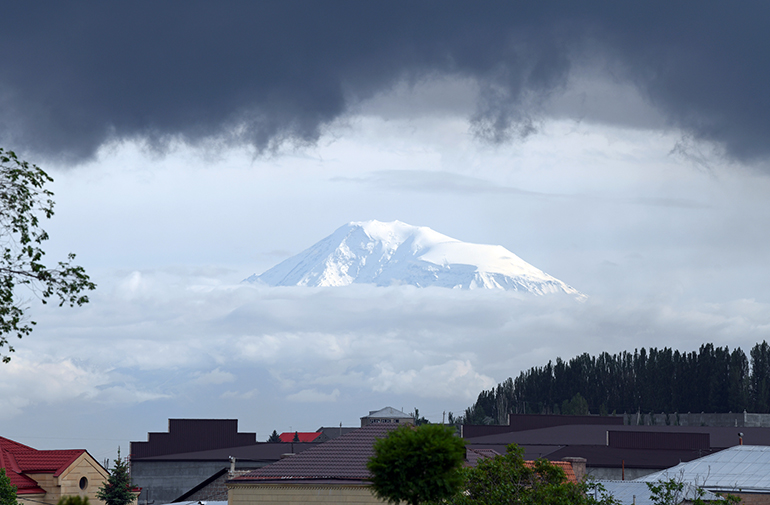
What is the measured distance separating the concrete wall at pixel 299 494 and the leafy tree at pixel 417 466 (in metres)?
10.1

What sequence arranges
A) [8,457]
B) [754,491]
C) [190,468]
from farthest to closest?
1. [190,468]
2. [8,457]
3. [754,491]

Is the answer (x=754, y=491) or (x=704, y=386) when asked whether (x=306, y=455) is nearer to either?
Answer: (x=754, y=491)

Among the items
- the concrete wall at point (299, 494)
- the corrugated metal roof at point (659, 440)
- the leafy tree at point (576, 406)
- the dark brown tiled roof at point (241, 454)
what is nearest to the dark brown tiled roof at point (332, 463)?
the concrete wall at point (299, 494)

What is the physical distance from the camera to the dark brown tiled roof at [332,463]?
39.9 metres

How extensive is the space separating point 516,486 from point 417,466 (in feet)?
19.1

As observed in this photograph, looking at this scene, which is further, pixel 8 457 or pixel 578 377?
pixel 578 377

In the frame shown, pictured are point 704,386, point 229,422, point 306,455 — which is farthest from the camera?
point 704,386

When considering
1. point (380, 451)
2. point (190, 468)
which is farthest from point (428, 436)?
point (190, 468)

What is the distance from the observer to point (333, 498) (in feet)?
128

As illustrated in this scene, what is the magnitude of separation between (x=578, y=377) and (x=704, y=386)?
2391cm

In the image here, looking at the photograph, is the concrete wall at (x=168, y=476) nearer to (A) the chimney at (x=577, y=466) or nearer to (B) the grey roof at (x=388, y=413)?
(A) the chimney at (x=577, y=466)

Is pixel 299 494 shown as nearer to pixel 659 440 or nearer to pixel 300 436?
pixel 659 440

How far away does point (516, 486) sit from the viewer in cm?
3272

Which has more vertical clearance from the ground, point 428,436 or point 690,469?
point 428,436
